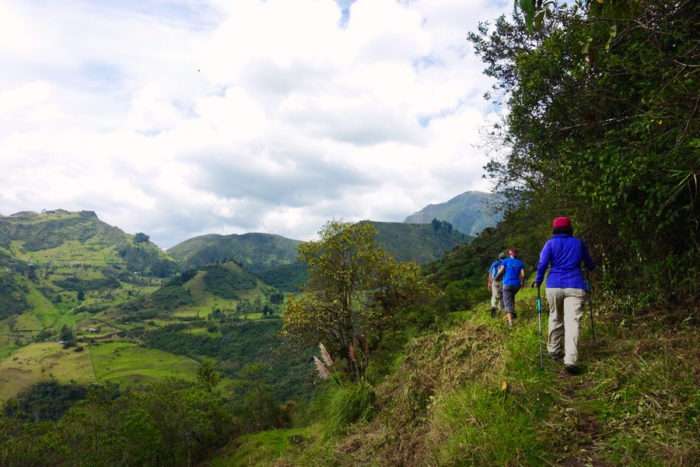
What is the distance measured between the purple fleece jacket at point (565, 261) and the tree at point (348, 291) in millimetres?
16592

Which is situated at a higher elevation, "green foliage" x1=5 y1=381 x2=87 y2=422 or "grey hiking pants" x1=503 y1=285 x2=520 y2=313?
"grey hiking pants" x1=503 y1=285 x2=520 y2=313

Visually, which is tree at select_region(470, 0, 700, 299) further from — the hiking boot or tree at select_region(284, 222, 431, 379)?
tree at select_region(284, 222, 431, 379)

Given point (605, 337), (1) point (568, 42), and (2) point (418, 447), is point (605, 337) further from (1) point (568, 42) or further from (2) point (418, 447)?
(1) point (568, 42)

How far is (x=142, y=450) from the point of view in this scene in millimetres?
50750

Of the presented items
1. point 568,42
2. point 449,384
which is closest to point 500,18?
point 568,42

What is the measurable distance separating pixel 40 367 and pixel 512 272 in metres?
206

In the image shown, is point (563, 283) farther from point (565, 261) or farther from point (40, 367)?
point (40, 367)

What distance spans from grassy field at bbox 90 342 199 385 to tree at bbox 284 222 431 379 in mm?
150477

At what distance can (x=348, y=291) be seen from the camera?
24828 mm

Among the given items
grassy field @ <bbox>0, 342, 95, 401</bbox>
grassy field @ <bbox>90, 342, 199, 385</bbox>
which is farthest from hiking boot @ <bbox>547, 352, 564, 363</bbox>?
grassy field @ <bbox>0, 342, 95, 401</bbox>

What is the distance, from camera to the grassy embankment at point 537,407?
4738 millimetres

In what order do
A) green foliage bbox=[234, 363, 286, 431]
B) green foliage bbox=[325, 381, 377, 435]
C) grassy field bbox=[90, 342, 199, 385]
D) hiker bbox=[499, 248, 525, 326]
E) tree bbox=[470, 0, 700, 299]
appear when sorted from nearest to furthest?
tree bbox=[470, 0, 700, 299] → green foliage bbox=[325, 381, 377, 435] → hiker bbox=[499, 248, 525, 326] → green foliage bbox=[234, 363, 286, 431] → grassy field bbox=[90, 342, 199, 385]

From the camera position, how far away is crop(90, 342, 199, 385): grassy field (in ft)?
522

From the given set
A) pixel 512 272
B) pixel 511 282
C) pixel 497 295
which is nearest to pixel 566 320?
pixel 511 282
